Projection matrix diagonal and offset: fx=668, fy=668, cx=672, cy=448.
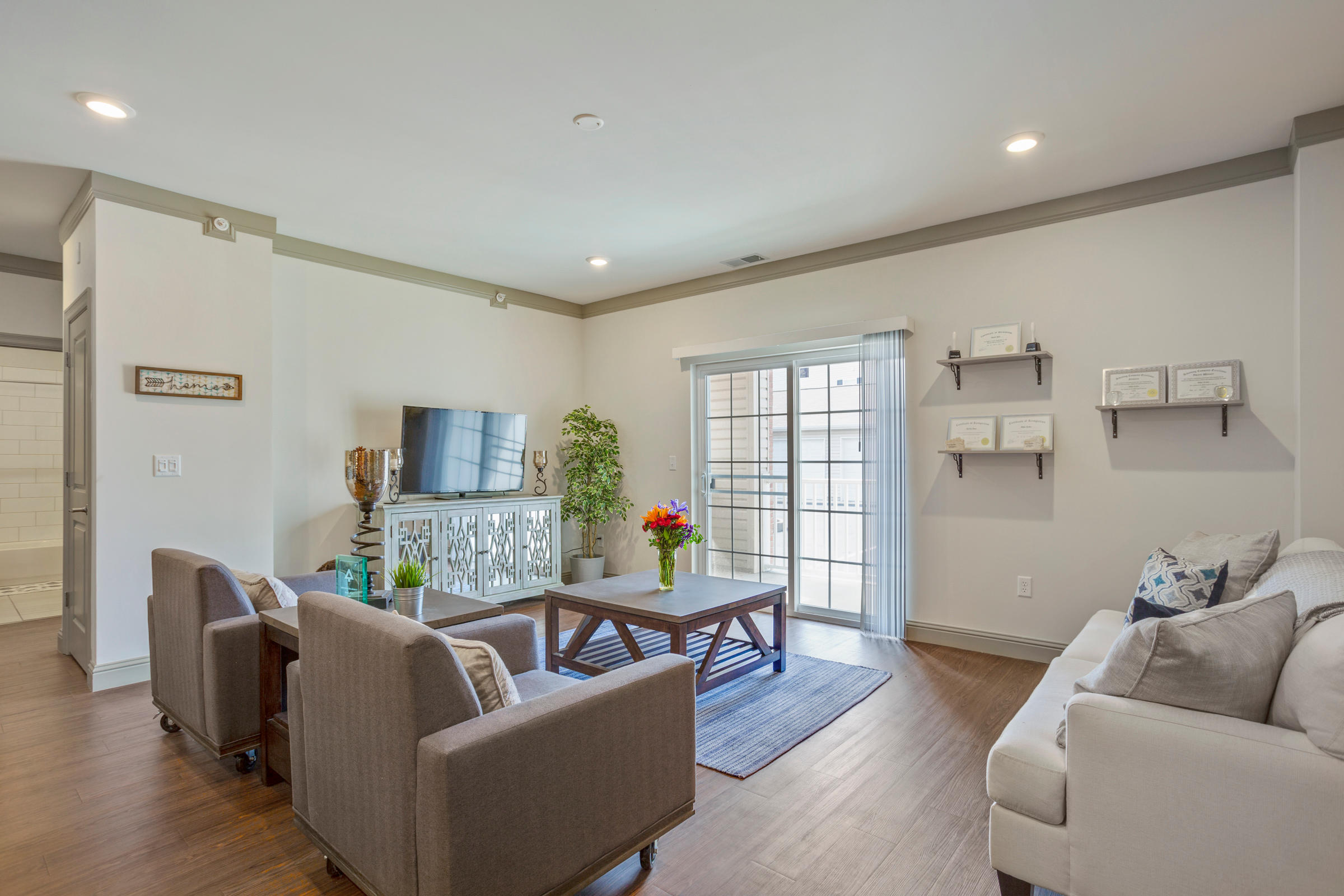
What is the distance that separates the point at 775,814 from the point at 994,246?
3442 mm

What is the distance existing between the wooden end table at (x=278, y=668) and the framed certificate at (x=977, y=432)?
2.96 metres

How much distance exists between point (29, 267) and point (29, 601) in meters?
2.81

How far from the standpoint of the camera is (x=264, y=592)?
8.79ft

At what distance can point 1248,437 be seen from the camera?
3291mm

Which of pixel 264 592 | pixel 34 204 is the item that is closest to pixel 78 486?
pixel 34 204

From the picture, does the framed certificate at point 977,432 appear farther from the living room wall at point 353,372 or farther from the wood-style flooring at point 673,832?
the living room wall at point 353,372

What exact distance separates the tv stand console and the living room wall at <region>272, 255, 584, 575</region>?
1.56 feet

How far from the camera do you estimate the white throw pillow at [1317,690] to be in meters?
1.39

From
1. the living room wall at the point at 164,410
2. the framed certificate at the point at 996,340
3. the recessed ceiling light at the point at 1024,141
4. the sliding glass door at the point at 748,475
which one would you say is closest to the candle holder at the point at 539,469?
the sliding glass door at the point at 748,475

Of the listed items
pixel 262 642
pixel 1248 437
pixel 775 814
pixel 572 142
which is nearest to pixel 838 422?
pixel 1248 437

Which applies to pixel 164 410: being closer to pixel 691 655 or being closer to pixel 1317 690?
pixel 691 655

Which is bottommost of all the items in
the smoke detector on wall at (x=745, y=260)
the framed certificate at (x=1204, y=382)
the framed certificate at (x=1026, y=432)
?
the framed certificate at (x=1026, y=432)

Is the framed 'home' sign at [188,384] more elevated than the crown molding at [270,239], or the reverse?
the crown molding at [270,239]

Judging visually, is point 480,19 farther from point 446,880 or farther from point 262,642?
point 446,880
